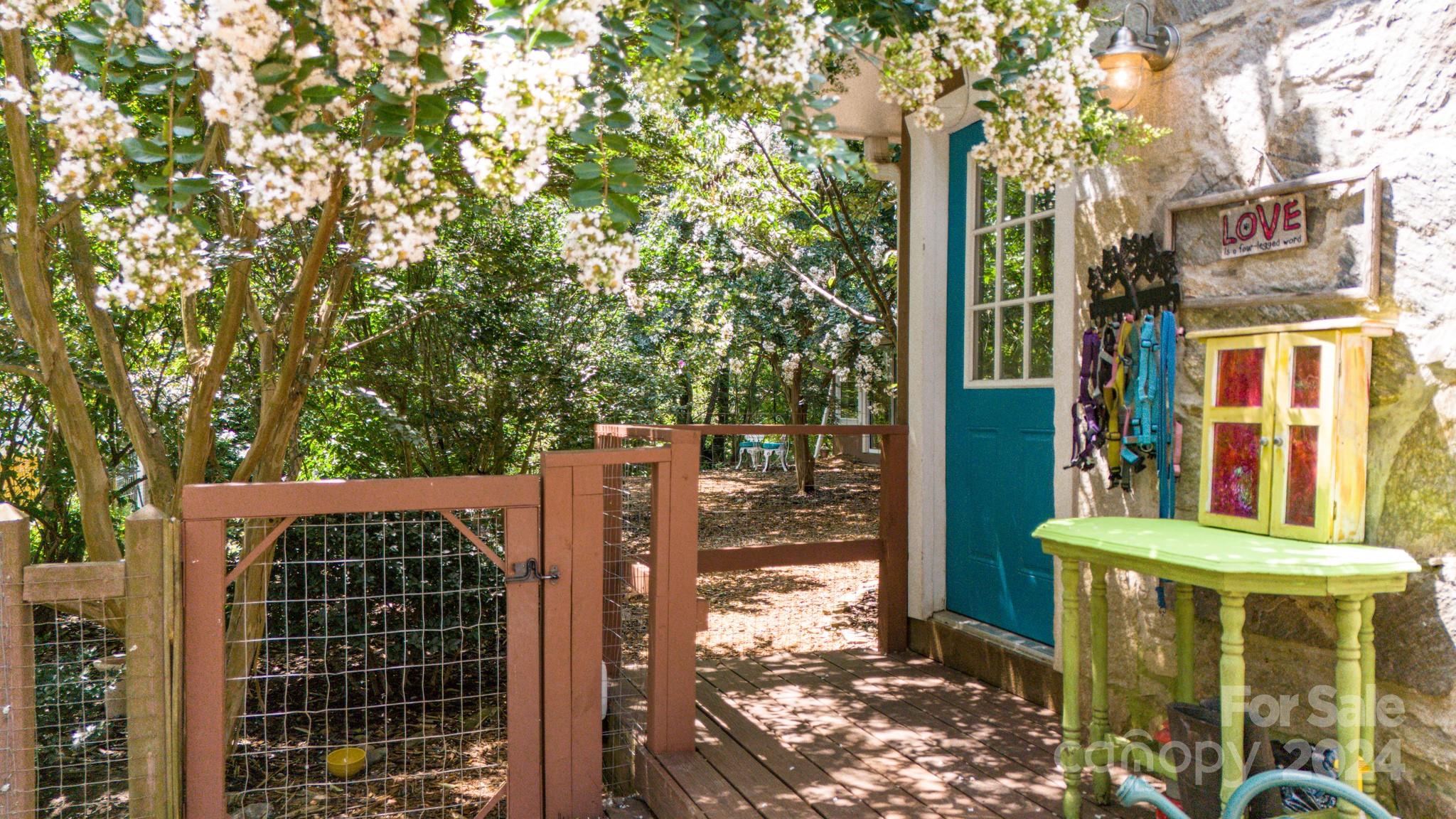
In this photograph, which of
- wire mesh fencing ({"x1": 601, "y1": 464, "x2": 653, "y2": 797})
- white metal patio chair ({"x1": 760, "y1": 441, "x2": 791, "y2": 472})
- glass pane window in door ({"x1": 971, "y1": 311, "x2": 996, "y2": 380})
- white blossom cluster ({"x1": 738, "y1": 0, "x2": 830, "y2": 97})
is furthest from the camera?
white metal patio chair ({"x1": 760, "y1": 441, "x2": 791, "y2": 472})

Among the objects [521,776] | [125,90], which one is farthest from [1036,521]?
[125,90]

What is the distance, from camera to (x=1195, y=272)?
2.95m

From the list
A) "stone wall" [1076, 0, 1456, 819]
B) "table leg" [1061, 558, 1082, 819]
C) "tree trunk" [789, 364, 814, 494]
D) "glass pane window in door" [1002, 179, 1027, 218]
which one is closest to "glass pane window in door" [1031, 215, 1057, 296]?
"glass pane window in door" [1002, 179, 1027, 218]

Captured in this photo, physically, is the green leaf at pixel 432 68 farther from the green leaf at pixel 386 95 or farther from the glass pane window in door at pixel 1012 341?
the glass pane window in door at pixel 1012 341

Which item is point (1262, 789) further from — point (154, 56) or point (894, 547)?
point (894, 547)

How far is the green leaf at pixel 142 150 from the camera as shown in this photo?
5.98 ft

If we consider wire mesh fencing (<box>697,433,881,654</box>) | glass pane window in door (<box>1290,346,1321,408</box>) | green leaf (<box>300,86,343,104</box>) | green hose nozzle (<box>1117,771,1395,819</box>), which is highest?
green leaf (<box>300,86,343,104</box>)

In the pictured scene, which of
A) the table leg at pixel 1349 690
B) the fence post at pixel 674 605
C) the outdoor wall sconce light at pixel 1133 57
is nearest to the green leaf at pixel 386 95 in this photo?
the fence post at pixel 674 605

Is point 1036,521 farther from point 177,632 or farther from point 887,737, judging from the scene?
point 177,632

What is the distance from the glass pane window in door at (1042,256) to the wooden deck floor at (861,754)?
5.41ft

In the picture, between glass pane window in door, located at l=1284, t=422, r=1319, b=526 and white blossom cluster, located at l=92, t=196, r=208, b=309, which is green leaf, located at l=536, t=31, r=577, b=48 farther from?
glass pane window in door, located at l=1284, t=422, r=1319, b=526

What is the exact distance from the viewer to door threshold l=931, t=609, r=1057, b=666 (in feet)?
12.5

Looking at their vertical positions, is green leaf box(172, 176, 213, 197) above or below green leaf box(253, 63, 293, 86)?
below

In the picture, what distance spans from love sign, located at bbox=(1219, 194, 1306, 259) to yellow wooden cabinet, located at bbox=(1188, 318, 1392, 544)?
285mm
